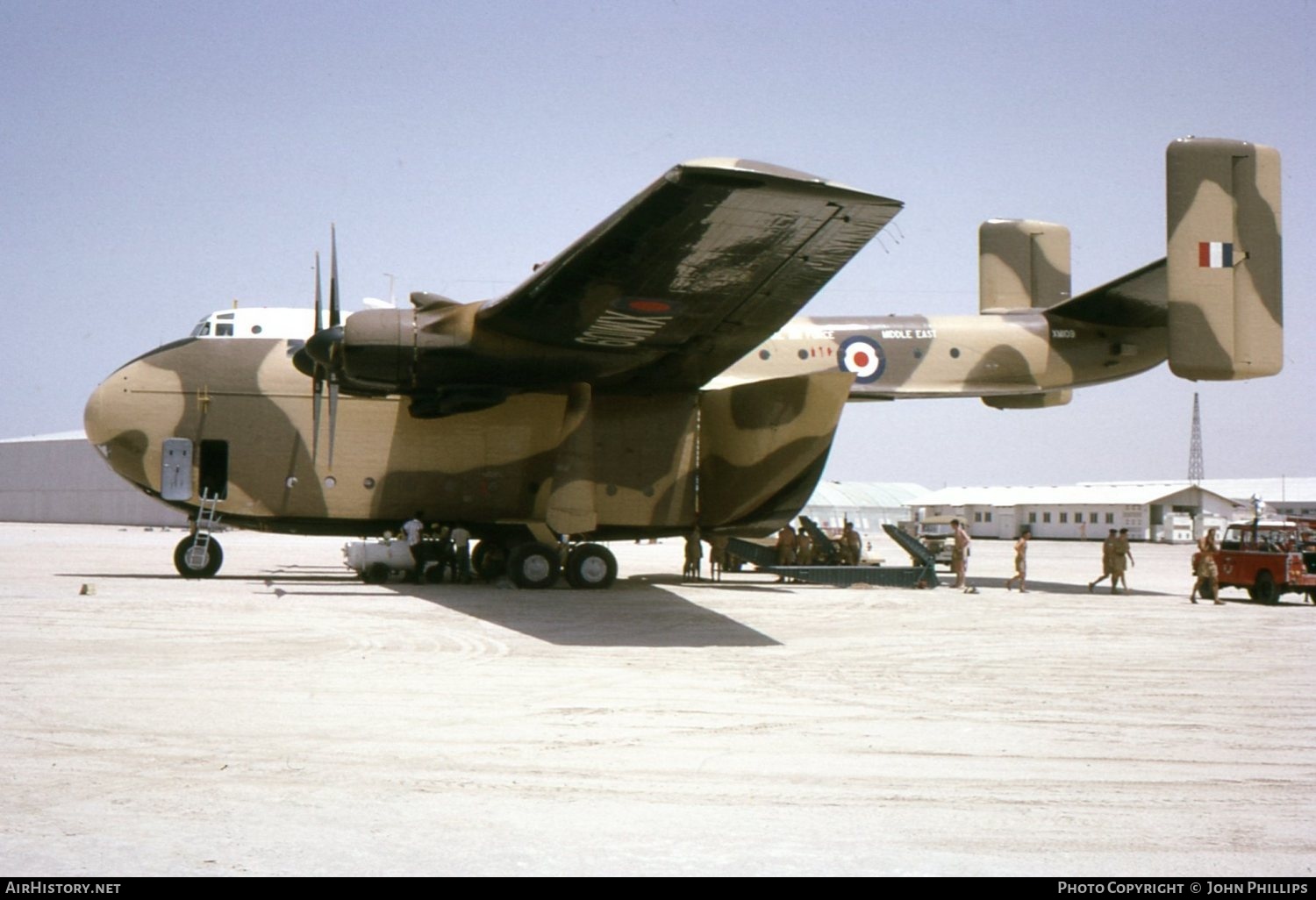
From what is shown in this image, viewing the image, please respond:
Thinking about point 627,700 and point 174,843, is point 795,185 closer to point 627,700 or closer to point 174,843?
point 627,700

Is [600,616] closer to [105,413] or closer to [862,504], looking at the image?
[105,413]

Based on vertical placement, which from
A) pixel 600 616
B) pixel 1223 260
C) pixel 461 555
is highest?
pixel 1223 260

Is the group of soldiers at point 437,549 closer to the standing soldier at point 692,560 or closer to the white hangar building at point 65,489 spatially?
the standing soldier at point 692,560

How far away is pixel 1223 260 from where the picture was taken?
2038 centimetres

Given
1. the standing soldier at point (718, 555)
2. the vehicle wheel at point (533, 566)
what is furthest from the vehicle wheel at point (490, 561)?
the standing soldier at point (718, 555)

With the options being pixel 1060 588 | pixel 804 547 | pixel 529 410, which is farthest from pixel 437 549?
pixel 1060 588

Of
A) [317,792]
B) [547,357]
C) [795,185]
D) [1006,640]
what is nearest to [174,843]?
[317,792]

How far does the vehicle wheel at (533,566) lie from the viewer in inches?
765

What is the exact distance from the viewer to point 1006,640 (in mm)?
13867

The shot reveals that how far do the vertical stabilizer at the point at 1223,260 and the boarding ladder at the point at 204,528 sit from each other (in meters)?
17.0

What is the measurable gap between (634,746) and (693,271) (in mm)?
8582

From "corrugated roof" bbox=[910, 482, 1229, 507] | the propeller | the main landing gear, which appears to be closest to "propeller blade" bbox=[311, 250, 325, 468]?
the propeller

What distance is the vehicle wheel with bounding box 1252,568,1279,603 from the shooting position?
21.7m

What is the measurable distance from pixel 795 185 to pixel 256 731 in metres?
7.74
